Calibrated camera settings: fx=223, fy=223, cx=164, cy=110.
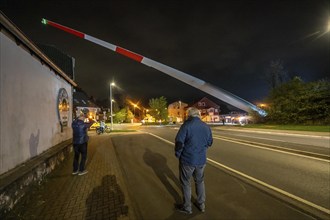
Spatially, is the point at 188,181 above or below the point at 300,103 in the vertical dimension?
below

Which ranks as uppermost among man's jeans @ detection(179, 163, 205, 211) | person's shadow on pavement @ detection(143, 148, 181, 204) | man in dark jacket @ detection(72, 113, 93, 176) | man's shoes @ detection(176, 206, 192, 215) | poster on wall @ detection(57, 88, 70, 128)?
poster on wall @ detection(57, 88, 70, 128)

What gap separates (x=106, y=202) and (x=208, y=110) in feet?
261

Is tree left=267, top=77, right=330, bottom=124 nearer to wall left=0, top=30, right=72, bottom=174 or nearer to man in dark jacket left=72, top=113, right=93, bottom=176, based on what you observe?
man in dark jacket left=72, top=113, right=93, bottom=176

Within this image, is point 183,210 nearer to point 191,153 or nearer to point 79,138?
point 191,153

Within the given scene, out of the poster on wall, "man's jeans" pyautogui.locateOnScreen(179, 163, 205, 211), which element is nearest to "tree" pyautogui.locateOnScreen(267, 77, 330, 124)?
the poster on wall

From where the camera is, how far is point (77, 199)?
494 centimetres

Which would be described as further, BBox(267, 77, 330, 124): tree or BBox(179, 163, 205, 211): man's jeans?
BBox(267, 77, 330, 124): tree

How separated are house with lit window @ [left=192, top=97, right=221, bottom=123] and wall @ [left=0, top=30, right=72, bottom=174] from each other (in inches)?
2985

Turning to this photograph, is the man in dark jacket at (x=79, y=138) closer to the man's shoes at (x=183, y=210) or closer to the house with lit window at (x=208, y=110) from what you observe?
the man's shoes at (x=183, y=210)

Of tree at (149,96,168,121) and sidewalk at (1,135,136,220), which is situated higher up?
tree at (149,96,168,121)

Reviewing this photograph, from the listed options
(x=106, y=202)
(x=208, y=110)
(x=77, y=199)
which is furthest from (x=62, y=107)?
(x=208, y=110)

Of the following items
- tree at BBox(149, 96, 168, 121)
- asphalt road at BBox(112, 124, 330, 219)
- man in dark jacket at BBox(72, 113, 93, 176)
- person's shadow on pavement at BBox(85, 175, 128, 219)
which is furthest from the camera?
tree at BBox(149, 96, 168, 121)

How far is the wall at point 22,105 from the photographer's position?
4.91m

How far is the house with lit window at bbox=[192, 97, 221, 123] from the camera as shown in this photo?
270 ft
